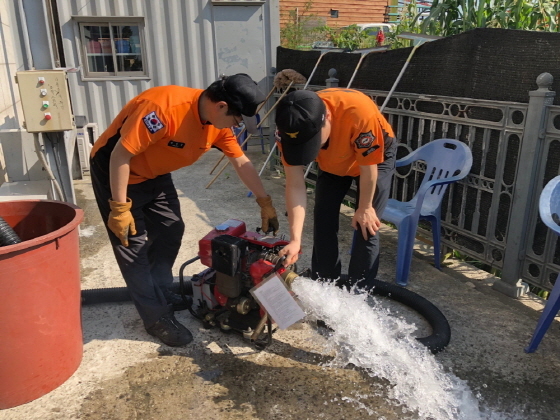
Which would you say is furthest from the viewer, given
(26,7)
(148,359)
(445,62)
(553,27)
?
(26,7)

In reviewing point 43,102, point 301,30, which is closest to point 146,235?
point 43,102

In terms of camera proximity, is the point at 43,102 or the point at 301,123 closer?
the point at 301,123

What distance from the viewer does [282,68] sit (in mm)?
7004

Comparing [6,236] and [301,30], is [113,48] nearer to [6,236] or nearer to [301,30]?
[6,236]

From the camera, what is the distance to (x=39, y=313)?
2186 mm

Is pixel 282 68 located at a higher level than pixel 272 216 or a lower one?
higher

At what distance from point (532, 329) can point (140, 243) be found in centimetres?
247

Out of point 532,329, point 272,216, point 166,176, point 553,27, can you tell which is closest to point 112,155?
point 166,176

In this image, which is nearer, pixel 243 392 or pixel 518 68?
pixel 243 392

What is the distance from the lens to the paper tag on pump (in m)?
2.25

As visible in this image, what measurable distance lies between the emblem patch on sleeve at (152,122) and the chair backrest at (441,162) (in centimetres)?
216

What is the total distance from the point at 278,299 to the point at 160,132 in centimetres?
100

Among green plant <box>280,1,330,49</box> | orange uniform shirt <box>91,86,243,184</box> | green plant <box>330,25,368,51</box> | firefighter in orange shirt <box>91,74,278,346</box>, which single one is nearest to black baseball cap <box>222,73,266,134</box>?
firefighter in orange shirt <box>91,74,278,346</box>

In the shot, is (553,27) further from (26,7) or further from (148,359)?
(26,7)
